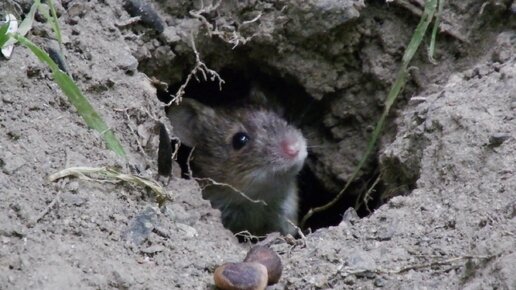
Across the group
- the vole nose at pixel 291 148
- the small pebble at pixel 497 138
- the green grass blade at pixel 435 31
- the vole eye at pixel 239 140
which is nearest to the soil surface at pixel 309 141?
the small pebble at pixel 497 138

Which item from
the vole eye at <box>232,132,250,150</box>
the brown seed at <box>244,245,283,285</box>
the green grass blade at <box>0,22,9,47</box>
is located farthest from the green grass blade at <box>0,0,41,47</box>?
the vole eye at <box>232,132,250,150</box>

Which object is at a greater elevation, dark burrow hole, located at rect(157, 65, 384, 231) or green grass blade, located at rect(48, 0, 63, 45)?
green grass blade, located at rect(48, 0, 63, 45)

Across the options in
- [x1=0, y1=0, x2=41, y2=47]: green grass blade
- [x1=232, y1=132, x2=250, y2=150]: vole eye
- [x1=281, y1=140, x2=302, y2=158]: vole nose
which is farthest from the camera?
[x1=232, y1=132, x2=250, y2=150]: vole eye

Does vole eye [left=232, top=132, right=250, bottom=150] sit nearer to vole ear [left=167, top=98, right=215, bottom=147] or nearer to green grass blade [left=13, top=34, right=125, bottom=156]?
vole ear [left=167, top=98, right=215, bottom=147]

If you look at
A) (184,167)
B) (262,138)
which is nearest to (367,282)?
(262,138)

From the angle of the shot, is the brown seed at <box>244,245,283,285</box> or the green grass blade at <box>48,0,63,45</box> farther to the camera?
the green grass blade at <box>48,0,63,45</box>

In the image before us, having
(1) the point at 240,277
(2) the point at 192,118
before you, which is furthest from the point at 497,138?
(2) the point at 192,118

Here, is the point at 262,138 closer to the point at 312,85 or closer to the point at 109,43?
the point at 312,85

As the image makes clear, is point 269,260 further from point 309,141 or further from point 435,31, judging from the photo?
point 309,141
